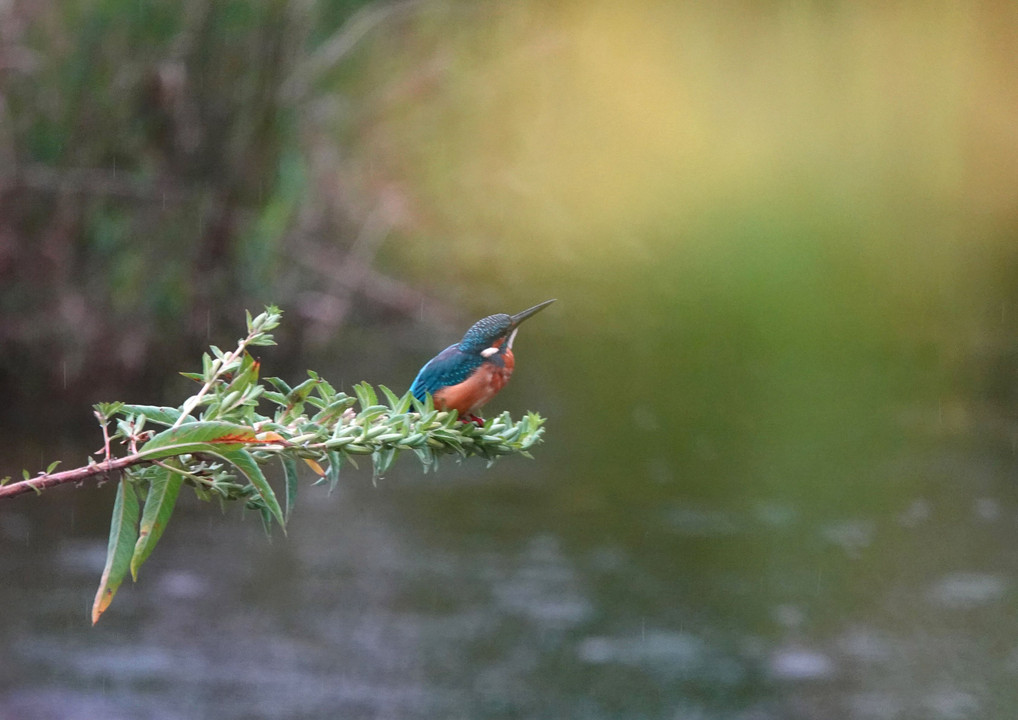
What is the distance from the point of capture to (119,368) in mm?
3795

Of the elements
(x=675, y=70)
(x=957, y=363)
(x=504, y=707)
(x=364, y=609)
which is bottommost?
(x=504, y=707)

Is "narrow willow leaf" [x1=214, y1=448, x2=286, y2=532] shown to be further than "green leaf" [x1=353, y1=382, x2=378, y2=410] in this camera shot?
No

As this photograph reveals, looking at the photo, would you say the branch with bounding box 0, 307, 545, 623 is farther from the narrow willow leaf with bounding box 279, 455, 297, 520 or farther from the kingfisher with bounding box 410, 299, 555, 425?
the kingfisher with bounding box 410, 299, 555, 425

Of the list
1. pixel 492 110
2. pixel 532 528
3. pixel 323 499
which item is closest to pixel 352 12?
pixel 492 110

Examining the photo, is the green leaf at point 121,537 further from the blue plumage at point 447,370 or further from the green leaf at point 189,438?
the blue plumage at point 447,370

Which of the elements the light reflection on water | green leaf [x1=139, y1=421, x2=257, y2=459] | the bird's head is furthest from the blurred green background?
green leaf [x1=139, y1=421, x2=257, y2=459]

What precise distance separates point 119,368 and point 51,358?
0.21 m

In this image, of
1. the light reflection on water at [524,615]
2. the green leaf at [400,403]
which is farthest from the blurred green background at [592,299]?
the green leaf at [400,403]

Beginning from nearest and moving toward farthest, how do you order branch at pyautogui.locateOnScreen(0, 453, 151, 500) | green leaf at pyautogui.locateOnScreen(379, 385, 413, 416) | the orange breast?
branch at pyautogui.locateOnScreen(0, 453, 151, 500) → green leaf at pyautogui.locateOnScreen(379, 385, 413, 416) → the orange breast

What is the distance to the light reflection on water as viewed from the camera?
2.97 m

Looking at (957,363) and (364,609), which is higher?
(957,363)

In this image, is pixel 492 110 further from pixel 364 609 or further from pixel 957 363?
pixel 364 609

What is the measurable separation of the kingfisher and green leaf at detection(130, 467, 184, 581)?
1.23ft

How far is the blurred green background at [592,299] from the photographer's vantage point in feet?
10.8
